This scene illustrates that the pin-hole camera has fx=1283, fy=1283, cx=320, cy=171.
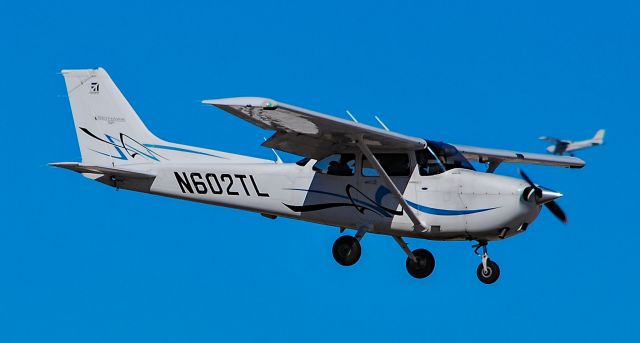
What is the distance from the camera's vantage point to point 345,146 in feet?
71.1

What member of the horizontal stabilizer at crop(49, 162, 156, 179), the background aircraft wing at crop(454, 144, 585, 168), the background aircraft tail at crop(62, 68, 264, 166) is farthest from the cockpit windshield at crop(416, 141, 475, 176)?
the horizontal stabilizer at crop(49, 162, 156, 179)

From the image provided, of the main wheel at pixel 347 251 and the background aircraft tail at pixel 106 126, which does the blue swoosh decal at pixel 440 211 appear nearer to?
the main wheel at pixel 347 251

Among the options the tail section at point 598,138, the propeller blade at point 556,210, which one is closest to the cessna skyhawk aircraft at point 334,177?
the propeller blade at point 556,210

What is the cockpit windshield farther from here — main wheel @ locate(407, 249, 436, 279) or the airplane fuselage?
main wheel @ locate(407, 249, 436, 279)

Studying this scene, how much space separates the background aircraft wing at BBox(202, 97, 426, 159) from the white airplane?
8.69 feet

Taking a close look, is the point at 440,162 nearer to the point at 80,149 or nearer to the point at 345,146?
the point at 345,146

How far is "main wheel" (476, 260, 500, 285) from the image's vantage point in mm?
21219

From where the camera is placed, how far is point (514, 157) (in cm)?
2397

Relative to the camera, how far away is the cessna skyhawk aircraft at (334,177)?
2072 cm

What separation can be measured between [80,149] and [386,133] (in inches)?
257

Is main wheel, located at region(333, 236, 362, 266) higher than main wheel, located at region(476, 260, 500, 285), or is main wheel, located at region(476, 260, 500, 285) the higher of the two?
main wheel, located at region(333, 236, 362, 266)

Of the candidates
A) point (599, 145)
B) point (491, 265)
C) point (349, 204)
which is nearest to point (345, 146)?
point (349, 204)

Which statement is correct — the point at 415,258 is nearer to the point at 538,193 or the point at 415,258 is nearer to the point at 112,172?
the point at 538,193

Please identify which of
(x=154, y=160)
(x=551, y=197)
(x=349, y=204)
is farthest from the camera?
(x=154, y=160)
